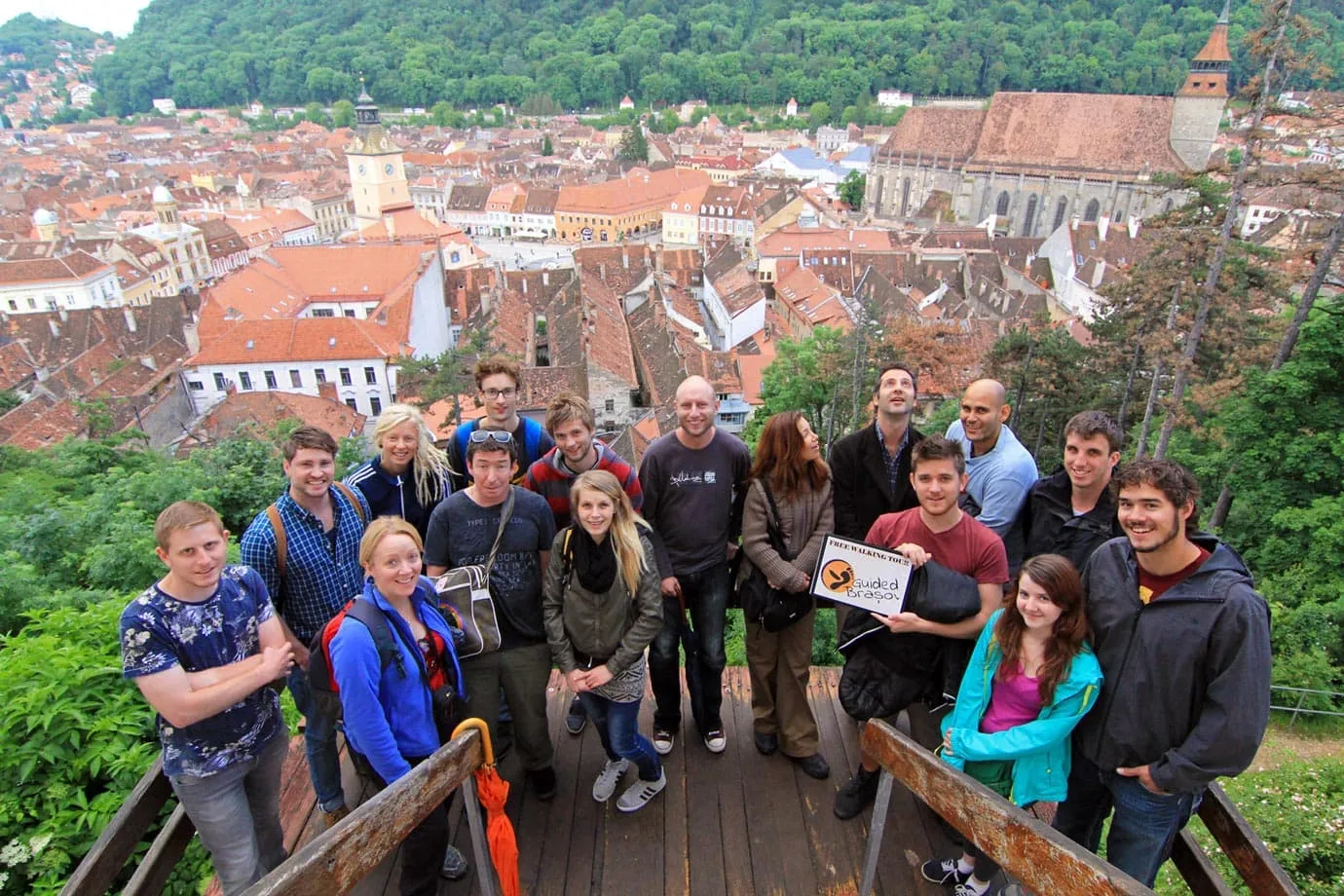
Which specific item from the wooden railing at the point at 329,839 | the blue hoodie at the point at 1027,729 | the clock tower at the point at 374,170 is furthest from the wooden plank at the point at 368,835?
the clock tower at the point at 374,170

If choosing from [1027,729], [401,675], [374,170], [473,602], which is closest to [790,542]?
[1027,729]

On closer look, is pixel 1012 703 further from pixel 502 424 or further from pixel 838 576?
pixel 502 424

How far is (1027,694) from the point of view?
314 centimetres

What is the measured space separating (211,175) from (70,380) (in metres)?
73.2

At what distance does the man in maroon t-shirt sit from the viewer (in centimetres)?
340

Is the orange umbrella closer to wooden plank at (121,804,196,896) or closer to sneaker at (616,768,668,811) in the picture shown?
sneaker at (616,768,668,811)

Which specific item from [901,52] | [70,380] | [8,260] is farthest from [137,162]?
[901,52]

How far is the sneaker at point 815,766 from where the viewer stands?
420 centimetres

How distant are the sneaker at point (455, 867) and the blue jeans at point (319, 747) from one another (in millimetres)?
704

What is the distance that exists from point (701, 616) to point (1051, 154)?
7039 cm

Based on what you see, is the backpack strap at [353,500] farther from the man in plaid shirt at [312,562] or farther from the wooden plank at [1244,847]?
the wooden plank at [1244,847]

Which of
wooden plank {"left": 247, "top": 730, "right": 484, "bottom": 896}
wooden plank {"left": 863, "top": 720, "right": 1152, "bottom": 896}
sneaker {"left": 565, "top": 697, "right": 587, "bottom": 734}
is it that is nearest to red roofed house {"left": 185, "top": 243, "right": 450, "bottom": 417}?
sneaker {"left": 565, "top": 697, "right": 587, "bottom": 734}

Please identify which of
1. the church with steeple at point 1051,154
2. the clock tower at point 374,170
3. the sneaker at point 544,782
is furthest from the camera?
the clock tower at point 374,170

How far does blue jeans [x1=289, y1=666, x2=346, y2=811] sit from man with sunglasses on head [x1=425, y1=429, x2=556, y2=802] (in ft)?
2.27
